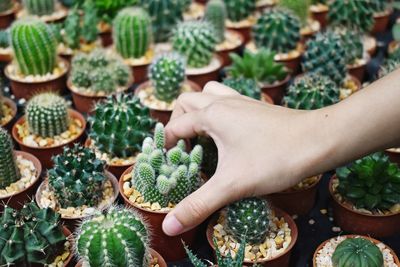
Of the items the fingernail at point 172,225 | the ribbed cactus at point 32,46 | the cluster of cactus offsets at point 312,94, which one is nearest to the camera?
the fingernail at point 172,225

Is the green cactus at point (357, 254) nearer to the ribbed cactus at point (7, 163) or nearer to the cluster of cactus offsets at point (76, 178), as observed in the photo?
the cluster of cactus offsets at point (76, 178)

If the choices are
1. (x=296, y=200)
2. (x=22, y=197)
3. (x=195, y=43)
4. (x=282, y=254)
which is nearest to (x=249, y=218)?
(x=282, y=254)

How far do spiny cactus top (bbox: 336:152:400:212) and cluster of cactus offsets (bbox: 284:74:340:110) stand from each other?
0.45 m

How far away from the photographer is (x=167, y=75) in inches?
108

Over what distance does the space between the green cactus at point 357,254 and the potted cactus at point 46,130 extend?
1304mm

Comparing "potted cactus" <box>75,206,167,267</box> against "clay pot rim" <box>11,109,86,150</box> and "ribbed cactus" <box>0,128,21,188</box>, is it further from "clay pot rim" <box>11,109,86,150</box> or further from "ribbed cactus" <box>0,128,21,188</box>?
"clay pot rim" <box>11,109,86,150</box>

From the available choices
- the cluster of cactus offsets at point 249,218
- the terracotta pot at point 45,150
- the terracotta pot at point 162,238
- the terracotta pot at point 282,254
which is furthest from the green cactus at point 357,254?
the terracotta pot at point 45,150

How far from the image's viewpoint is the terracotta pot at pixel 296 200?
2186 mm

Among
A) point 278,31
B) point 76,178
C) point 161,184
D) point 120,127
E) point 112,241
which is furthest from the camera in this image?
point 278,31

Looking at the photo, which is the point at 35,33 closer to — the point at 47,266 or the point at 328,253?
the point at 47,266

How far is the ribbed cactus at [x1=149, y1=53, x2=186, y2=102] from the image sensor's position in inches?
108

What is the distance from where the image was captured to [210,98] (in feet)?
6.81

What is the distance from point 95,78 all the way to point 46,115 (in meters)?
0.42

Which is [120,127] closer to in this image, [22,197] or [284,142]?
[22,197]
